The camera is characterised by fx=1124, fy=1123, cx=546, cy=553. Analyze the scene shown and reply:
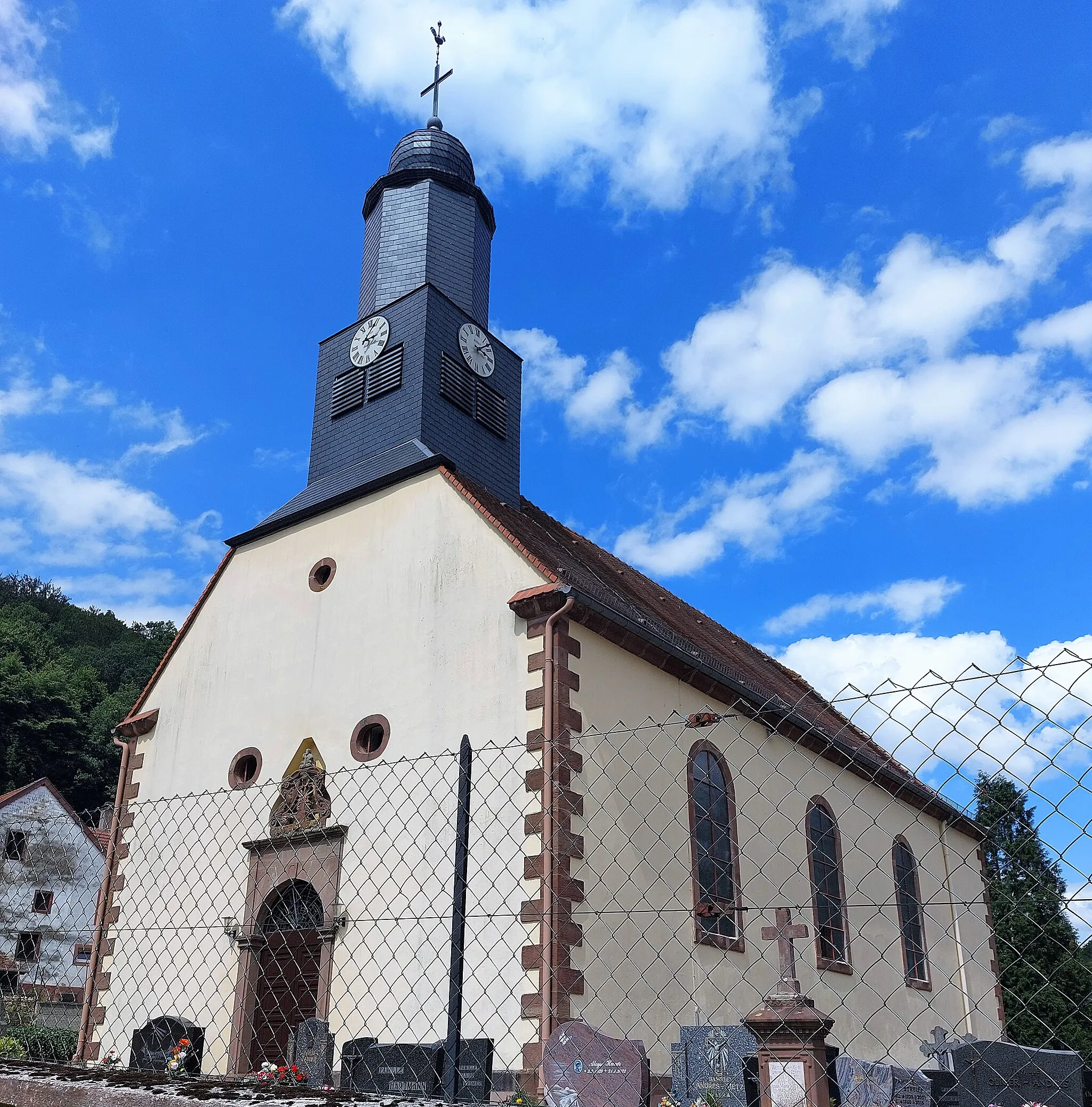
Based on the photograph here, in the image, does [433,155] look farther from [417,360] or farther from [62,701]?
[62,701]

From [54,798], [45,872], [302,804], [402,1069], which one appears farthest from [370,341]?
[45,872]

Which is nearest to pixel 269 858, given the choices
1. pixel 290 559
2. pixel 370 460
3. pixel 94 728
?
pixel 290 559

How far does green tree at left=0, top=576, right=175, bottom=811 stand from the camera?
145 ft

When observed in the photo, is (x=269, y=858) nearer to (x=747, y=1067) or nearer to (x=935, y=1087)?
(x=747, y=1067)

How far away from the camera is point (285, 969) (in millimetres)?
13047

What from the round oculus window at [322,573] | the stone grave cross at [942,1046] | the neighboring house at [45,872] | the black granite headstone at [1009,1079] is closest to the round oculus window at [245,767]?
the round oculus window at [322,573]

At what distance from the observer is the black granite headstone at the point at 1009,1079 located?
10594 mm

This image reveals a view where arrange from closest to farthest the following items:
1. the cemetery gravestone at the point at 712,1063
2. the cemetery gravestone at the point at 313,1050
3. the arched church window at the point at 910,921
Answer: the cemetery gravestone at the point at 712,1063
the cemetery gravestone at the point at 313,1050
the arched church window at the point at 910,921

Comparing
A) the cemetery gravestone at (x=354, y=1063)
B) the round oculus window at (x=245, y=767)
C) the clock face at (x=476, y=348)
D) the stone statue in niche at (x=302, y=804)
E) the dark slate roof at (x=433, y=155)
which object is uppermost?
the dark slate roof at (x=433, y=155)

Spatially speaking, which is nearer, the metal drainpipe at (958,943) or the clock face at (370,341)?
the clock face at (370,341)

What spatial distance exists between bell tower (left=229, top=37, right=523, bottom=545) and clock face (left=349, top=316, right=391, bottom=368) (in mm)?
A: 22

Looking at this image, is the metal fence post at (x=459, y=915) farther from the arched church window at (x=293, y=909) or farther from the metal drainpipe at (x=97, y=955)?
the metal drainpipe at (x=97, y=955)

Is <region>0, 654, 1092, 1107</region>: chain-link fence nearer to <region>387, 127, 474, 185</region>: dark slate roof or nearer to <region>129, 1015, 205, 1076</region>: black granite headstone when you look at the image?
<region>129, 1015, 205, 1076</region>: black granite headstone

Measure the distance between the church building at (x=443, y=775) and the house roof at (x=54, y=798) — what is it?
20549 mm
